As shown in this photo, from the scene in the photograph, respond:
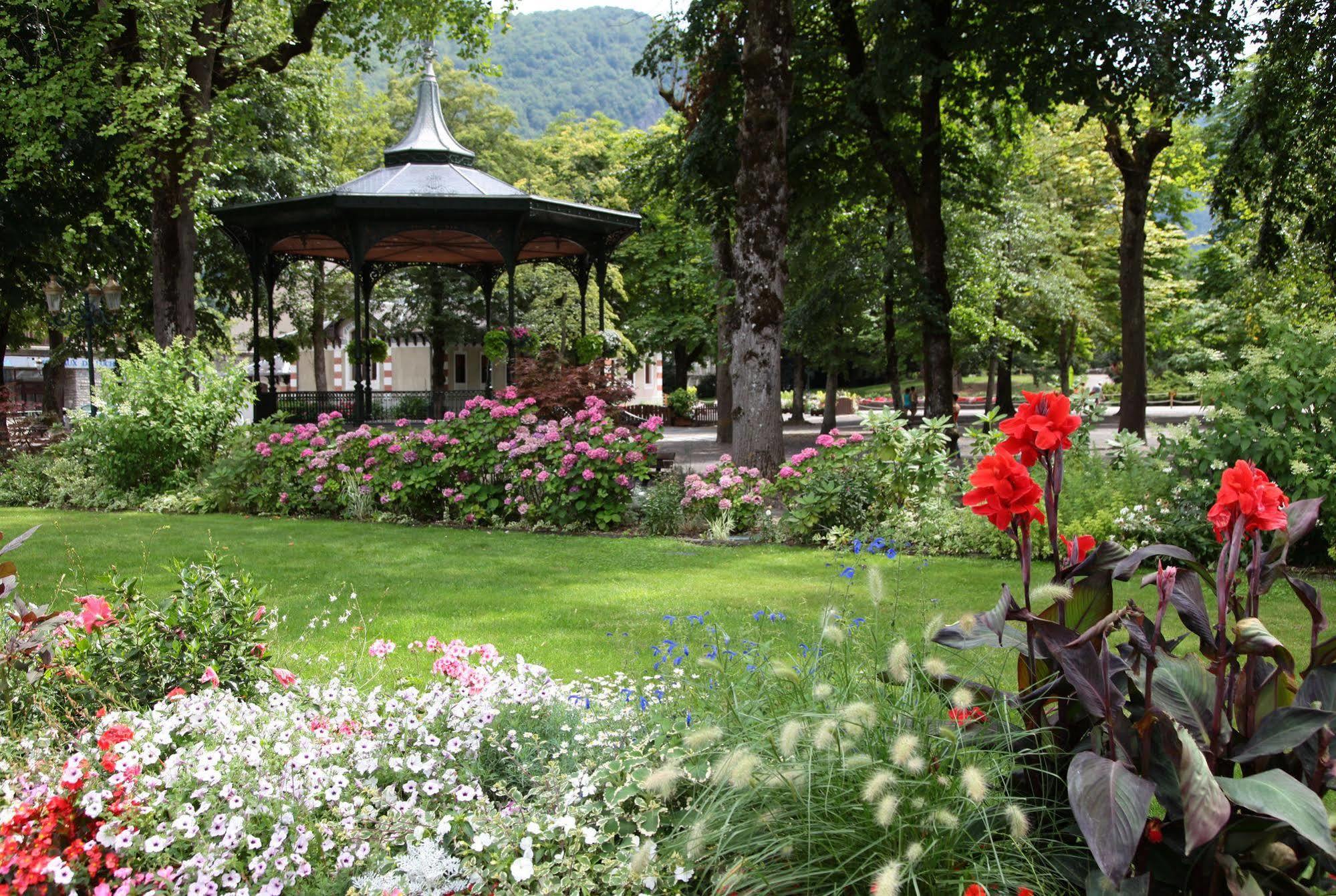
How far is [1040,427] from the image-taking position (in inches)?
94.3

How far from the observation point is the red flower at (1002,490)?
2.30 meters

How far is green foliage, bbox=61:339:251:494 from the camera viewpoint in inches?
516

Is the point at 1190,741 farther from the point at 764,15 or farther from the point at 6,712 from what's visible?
the point at 764,15

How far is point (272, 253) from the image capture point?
18.1m

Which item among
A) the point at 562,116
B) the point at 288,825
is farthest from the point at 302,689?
the point at 562,116

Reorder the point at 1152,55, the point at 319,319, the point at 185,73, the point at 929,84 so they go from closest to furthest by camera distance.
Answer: the point at 1152,55
the point at 929,84
the point at 185,73
the point at 319,319

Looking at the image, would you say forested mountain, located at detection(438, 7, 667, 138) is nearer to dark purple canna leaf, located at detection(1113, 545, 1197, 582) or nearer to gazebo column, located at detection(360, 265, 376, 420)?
gazebo column, located at detection(360, 265, 376, 420)

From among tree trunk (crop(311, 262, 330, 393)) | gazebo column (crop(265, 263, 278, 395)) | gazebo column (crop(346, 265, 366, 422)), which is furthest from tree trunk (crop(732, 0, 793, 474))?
tree trunk (crop(311, 262, 330, 393))

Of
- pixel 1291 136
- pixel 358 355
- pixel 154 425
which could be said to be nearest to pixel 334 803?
pixel 154 425

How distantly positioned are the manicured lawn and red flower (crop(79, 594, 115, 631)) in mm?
893

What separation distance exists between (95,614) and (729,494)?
706 cm

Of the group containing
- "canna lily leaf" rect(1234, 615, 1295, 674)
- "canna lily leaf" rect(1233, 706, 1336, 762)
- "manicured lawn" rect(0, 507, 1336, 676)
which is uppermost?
"canna lily leaf" rect(1234, 615, 1295, 674)

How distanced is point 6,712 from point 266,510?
912 cm

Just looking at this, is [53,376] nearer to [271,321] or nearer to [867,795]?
[271,321]
